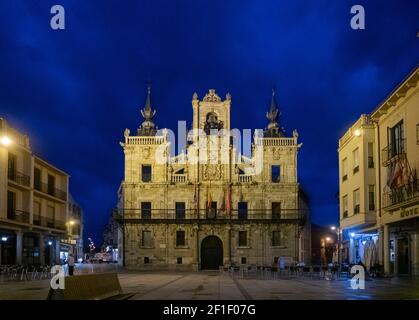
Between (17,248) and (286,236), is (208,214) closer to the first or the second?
(286,236)

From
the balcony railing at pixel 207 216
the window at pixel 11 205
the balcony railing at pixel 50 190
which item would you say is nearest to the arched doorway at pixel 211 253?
the balcony railing at pixel 207 216

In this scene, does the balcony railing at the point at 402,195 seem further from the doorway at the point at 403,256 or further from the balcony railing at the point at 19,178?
the balcony railing at the point at 19,178

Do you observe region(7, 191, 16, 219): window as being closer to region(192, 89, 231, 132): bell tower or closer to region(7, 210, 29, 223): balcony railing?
region(7, 210, 29, 223): balcony railing

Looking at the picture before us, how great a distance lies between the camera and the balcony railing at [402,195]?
32.8 m

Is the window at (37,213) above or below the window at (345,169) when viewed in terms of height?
below

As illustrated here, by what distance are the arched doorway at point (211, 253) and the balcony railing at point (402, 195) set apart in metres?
29.2

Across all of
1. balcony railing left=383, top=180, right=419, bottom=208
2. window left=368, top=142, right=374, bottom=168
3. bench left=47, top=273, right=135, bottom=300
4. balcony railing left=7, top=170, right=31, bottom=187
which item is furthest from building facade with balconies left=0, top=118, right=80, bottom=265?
balcony railing left=383, top=180, right=419, bottom=208

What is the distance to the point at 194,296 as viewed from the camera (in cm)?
2441

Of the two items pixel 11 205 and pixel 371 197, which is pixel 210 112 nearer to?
pixel 11 205

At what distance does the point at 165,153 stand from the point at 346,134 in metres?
23.6

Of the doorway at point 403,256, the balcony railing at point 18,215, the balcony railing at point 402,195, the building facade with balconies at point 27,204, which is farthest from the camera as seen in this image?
the balcony railing at point 18,215

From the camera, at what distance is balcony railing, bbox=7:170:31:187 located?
49091 mm

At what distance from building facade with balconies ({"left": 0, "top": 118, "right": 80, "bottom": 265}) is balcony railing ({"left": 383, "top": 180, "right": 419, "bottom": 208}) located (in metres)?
23.5

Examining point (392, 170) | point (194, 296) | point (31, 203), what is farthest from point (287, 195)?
point (194, 296)
